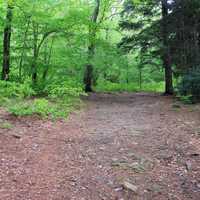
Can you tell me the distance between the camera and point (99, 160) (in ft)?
18.5

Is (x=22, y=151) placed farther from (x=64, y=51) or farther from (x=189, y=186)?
(x=64, y=51)

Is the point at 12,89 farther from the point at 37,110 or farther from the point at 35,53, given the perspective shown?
the point at 35,53

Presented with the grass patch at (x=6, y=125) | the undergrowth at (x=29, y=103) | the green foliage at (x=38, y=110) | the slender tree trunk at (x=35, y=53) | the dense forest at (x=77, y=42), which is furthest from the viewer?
the slender tree trunk at (x=35, y=53)

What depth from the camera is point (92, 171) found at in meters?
5.15

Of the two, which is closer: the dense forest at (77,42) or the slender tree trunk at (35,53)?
the dense forest at (77,42)

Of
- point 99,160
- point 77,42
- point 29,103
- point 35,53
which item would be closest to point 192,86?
point 77,42

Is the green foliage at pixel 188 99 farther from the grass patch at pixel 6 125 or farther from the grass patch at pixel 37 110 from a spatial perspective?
the grass patch at pixel 6 125

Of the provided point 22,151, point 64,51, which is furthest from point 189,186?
point 64,51

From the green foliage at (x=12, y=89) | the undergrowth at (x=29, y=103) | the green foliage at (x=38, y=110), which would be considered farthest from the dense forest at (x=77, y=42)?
the green foliage at (x=38, y=110)

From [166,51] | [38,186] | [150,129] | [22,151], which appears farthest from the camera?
[166,51]

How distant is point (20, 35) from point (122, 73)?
46.2 feet

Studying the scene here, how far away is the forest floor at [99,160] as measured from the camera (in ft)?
14.6

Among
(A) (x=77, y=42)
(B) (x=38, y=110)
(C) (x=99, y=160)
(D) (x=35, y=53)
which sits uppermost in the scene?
(A) (x=77, y=42)

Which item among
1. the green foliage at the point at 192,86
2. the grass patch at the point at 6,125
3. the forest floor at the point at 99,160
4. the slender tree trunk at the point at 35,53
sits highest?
the slender tree trunk at the point at 35,53
